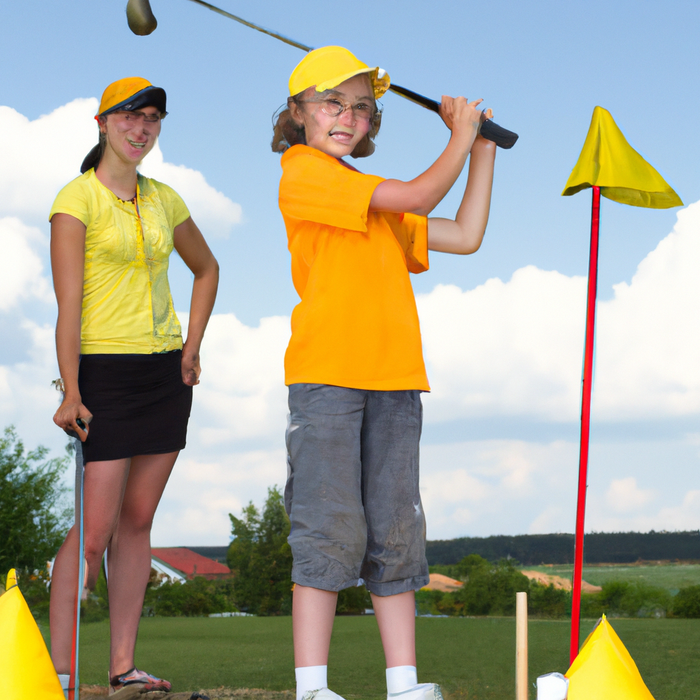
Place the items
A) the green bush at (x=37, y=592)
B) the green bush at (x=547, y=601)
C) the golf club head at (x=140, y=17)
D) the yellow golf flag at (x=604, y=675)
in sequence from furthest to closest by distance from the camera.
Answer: the green bush at (x=547, y=601), the green bush at (x=37, y=592), the golf club head at (x=140, y=17), the yellow golf flag at (x=604, y=675)

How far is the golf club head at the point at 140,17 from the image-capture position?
2.00 metres

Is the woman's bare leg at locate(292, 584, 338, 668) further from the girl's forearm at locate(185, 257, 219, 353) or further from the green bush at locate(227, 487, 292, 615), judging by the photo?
the green bush at locate(227, 487, 292, 615)

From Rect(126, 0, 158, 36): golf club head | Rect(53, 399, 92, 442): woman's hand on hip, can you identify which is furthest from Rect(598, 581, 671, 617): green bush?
Rect(126, 0, 158, 36): golf club head

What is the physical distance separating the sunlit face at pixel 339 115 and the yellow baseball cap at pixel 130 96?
46cm

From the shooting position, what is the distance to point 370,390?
1561 mm

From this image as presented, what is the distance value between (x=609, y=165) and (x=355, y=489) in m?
0.94

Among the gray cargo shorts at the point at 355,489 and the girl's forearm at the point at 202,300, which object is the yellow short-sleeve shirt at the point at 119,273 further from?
the gray cargo shorts at the point at 355,489

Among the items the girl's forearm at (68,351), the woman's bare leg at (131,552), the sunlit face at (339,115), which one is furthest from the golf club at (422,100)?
the woman's bare leg at (131,552)

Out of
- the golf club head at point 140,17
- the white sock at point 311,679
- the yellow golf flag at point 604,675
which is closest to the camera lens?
the yellow golf flag at point 604,675

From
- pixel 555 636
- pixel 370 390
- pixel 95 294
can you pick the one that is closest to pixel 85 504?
pixel 95 294

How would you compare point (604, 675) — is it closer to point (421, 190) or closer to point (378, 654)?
point (421, 190)

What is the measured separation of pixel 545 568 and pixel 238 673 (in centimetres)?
216

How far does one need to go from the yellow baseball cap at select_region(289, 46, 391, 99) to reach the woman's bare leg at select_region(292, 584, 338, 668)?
39.1 inches

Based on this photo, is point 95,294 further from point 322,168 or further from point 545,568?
point 545,568
